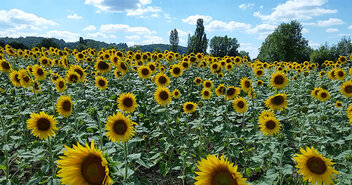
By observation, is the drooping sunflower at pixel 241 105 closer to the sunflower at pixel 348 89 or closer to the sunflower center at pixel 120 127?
the sunflower at pixel 348 89

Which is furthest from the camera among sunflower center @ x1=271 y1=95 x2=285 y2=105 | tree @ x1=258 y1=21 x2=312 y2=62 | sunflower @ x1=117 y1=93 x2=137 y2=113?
tree @ x1=258 y1=21 x2=312 y2=62

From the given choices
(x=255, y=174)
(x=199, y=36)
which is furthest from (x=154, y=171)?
(x=199, y=36)

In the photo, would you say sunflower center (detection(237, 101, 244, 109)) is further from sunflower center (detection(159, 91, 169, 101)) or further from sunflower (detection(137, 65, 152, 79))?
sunflower (detection(137, 65, 152, 79))

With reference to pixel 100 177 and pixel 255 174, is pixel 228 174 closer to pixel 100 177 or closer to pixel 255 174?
pixel 100 177

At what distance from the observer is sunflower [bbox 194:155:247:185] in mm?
1693

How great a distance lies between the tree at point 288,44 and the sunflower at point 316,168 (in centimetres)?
5877

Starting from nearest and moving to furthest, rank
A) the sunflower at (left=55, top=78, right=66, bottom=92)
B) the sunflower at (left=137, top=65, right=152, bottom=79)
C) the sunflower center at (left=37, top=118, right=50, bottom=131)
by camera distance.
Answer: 1. the sunflower center at (left=37, top=118, right=50, bottom=131)
2. the sunflower at (left=55, top=78, right=66, bottom=92)
3. the sunflower at (left=137, top=65, right=152, bottom=79)

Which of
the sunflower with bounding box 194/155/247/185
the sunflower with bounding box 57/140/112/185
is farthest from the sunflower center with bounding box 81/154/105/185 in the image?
the sunflower with bounding box 194/155/247/185

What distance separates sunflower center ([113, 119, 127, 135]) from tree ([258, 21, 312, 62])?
194 feet

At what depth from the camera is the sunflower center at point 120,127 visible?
2.75m

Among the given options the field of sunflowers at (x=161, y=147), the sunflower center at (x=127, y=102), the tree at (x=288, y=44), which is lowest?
the field of sunflowers at (x=161, y=147)

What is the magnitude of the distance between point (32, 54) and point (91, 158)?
12237 mm

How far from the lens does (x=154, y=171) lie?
4941mm

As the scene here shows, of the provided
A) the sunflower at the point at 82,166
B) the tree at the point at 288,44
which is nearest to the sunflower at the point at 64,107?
the sunflower at the point at 82,166
